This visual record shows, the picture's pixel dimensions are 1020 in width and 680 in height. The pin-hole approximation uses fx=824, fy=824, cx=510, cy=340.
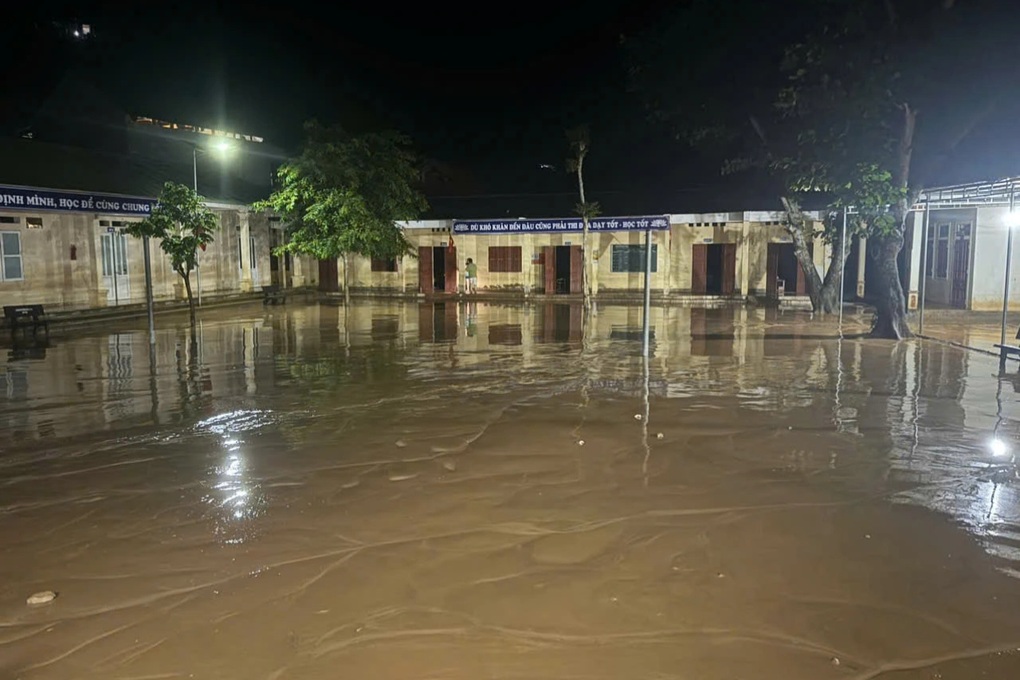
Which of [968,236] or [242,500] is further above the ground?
[968,236]

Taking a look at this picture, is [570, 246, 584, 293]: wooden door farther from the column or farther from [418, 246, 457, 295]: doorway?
the column

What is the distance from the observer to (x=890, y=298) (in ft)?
56.6

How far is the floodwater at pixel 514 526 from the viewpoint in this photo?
4477 mm

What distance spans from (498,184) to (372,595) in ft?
131

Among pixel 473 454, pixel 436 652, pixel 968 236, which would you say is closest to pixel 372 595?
pixel 436 652

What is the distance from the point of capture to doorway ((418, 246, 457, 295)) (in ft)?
105

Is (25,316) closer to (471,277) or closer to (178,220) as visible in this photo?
(178,220)

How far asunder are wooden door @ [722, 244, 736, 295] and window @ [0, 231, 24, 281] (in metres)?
21.3

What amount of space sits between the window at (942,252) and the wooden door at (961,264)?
0.49 metres

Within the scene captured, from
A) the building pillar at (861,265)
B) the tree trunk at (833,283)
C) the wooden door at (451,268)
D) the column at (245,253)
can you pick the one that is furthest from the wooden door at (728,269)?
the column at (245,253)

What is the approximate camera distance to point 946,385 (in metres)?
11.9

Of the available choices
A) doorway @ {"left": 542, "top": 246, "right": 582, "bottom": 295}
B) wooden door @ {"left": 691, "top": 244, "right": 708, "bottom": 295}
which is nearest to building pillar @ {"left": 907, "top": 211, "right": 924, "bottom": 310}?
wooden door @ {"left": 691, "top": 244, "right": 708, "bottom": 295}

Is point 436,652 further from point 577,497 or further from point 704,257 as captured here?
point 704,257

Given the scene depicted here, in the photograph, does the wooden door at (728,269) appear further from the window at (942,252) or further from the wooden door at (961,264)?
the wooden door at (961,264)
